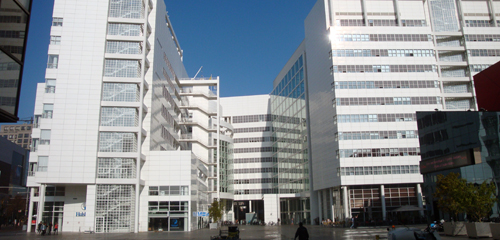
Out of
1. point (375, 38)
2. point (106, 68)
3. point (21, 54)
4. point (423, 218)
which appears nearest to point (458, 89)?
point (375, 38)

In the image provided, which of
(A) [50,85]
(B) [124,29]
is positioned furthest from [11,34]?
(A) [50,85]

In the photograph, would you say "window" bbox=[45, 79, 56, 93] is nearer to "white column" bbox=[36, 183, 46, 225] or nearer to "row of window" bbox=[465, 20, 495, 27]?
"white column" bbox=[36, 183, 46, 225]

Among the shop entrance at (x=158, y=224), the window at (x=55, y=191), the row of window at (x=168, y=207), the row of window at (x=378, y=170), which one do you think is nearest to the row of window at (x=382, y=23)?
the row of window at (x=378, y=170)

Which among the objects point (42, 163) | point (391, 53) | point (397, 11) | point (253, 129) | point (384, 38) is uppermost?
point (397, 11)

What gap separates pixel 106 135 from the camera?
5338 cm

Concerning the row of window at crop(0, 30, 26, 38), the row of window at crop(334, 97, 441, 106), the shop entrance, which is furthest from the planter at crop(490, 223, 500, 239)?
the row of window at crop(334, 97, 441, 106)

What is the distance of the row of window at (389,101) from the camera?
70250 mm

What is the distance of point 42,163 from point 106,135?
8.78 metres

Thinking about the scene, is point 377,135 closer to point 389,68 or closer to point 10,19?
point 389,68

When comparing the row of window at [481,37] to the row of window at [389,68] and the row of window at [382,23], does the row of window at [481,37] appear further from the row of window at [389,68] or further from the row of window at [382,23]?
the row of window at [389,68]

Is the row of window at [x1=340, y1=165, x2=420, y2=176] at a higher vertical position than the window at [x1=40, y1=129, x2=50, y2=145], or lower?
lower

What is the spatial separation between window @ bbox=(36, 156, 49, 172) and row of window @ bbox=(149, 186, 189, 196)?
13.8 m

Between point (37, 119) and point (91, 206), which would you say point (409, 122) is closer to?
point (91, 206)

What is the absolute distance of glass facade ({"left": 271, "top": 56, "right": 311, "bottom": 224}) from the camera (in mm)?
88463
